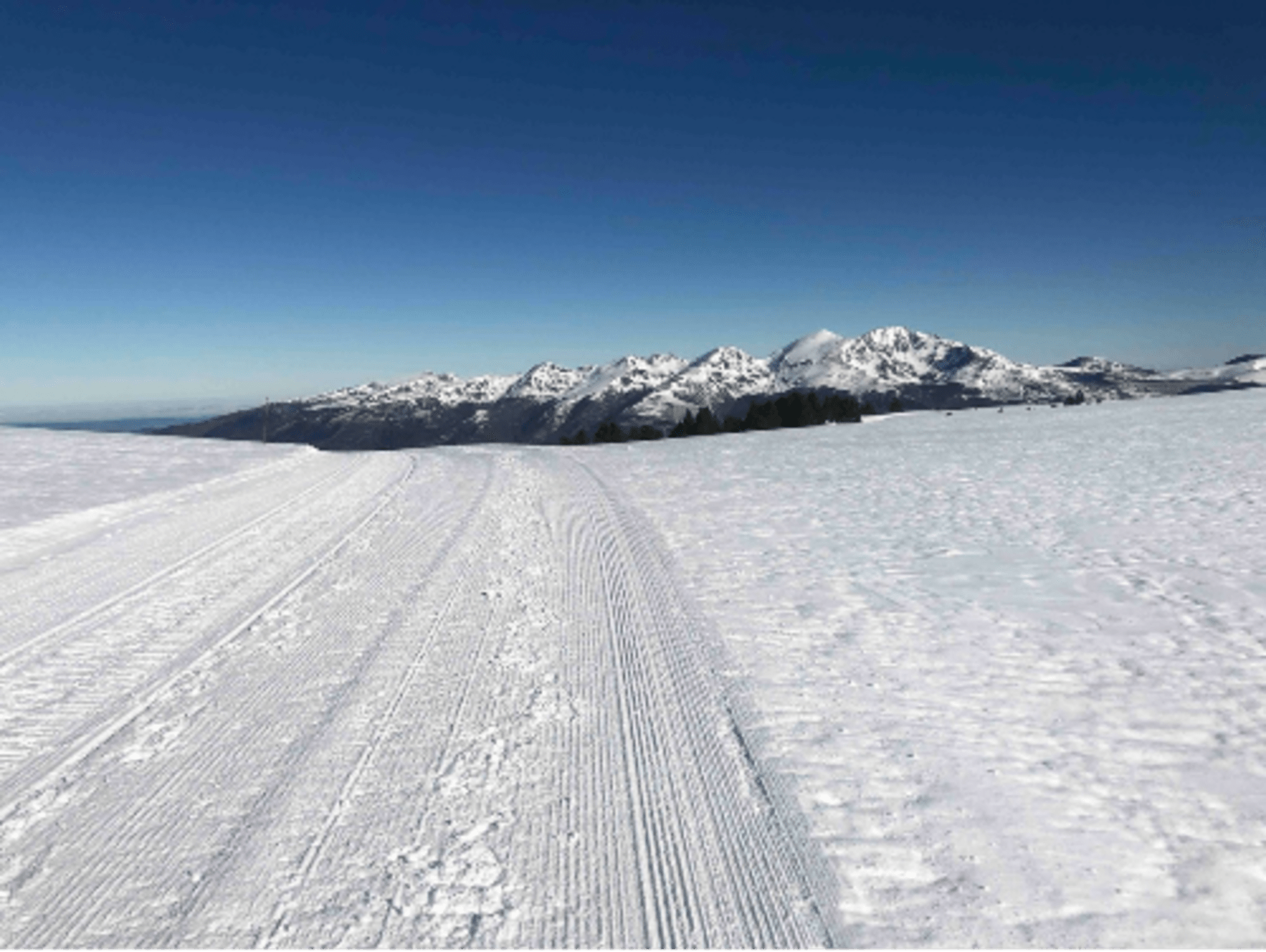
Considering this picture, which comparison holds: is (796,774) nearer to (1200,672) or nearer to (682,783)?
(682,783)

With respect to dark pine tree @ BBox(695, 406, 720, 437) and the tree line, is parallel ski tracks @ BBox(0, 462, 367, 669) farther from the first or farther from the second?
dark pine tree @ BBox(695, 406, 720, 437)

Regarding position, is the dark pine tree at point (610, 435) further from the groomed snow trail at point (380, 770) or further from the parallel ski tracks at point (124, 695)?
the groomed snow trail at point (380, 770)

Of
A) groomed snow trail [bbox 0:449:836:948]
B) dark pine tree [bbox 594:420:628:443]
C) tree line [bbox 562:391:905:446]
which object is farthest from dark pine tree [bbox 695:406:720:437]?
groomed snow trail [bbox 0:449:836:948]

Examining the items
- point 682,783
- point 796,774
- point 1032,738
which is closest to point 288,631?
point 682,783

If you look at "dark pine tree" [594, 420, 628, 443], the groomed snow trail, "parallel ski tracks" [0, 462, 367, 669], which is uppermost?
"dark pine tree" [594, 420, 628, 443]

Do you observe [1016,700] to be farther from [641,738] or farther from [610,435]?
[610,435]

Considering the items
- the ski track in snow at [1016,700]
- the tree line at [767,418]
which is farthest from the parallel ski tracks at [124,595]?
the tree line at [767,418]
